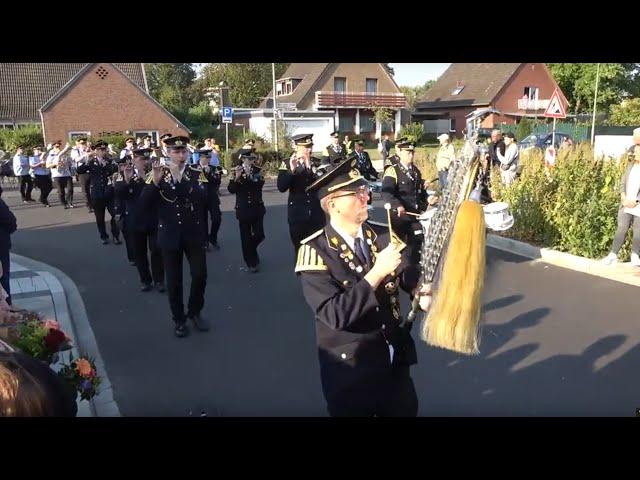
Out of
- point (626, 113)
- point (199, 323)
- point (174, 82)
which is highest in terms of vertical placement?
point (174, 82)

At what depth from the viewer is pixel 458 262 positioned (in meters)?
2.57

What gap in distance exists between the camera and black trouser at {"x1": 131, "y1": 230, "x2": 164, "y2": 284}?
758 centimetres

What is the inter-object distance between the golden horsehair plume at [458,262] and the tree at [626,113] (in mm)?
31758

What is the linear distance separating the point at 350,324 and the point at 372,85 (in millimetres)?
39247

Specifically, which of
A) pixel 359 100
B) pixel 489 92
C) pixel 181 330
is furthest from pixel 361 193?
pixel 359 100

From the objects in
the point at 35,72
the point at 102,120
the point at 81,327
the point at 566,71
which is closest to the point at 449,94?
the point at 566,71

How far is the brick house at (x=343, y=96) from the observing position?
38.1 meters

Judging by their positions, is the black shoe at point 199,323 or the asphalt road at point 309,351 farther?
the black shoe at point 199,323

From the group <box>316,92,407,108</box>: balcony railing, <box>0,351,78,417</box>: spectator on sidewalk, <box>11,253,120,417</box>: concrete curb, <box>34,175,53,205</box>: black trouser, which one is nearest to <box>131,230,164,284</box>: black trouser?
<box>11,253,120,417</box>: concrete curb

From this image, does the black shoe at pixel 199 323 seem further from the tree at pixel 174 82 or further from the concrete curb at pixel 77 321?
the tree at pixel 174 82

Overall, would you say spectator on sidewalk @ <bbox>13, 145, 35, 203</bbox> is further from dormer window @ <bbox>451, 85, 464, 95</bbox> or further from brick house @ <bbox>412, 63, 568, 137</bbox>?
dormer window @ <bbox>451, 85, 464, 95</bbox>

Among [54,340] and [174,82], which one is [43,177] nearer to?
[54,340]

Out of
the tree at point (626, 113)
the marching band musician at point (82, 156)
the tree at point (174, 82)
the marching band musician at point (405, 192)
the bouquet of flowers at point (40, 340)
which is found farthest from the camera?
the tree at point (174, 82)

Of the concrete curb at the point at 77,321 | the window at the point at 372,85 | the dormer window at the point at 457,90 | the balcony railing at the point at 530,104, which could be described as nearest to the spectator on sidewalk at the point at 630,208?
the concrete curb at the point at 77,321
